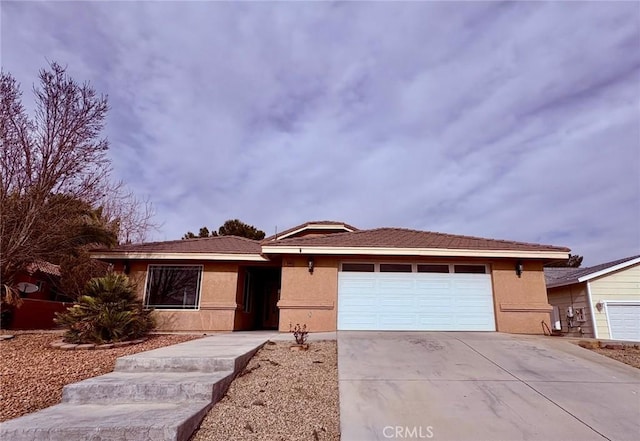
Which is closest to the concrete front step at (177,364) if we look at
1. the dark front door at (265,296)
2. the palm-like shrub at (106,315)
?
the palm-like shrub at (106,315)

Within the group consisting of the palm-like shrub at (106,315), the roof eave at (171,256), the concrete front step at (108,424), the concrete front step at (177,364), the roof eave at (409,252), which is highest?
the roof eave at (409,252)

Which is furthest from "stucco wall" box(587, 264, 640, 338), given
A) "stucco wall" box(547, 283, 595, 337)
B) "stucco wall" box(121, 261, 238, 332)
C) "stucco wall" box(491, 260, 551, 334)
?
"stucco wall" box(121, 261, 238, 332)

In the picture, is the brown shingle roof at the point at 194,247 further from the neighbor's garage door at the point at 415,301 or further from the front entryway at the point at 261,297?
the neighbor's garage door at the point at 415,301

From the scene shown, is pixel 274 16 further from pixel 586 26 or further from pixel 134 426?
pixel 134 426

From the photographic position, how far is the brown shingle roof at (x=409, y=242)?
36.5 ft

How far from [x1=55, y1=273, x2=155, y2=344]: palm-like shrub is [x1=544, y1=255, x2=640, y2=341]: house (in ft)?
44.0

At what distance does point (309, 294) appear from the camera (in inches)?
435

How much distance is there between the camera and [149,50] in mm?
9242

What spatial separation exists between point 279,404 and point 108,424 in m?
1.91

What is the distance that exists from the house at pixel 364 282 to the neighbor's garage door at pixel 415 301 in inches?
1.1

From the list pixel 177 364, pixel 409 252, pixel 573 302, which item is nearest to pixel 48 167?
pixel 177 364

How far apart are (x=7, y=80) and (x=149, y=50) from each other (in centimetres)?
421

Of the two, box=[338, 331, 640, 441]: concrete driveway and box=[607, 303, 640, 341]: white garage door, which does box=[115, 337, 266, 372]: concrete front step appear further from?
box=[607, 303, 640, 341]: white garage door

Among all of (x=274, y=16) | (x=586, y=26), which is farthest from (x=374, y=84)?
(x=586, y=26)
